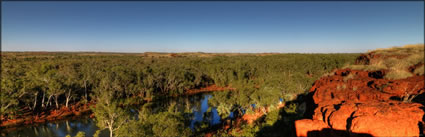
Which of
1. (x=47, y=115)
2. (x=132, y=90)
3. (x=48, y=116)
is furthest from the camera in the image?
(x=132, y=90)

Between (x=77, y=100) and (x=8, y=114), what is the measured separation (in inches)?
714

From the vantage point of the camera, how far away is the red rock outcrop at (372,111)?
8.31 m

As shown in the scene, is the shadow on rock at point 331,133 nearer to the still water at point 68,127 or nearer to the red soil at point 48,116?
the still water at point 68,127

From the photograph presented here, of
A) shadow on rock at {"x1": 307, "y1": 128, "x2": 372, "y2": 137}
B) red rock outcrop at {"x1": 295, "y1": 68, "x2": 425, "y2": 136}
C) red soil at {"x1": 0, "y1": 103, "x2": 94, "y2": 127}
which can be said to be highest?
red rock outcrop at {"x1": 295, "y1": 68, "x2": 425, "y2": 136}

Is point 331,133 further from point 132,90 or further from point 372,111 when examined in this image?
point 132,90

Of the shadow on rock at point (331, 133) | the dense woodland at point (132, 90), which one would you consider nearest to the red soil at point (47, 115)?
the dense woodland at point (132, 90)

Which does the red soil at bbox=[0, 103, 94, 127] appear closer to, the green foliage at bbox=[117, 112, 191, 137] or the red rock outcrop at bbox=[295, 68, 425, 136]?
the green foliage at bbox=[117, 112, 191, 137]

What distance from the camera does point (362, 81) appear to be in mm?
14695

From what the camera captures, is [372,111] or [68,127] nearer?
[372,111]

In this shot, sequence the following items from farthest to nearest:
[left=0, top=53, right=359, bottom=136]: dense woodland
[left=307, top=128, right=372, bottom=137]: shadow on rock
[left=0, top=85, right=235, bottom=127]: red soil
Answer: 1. [left=0, top=85, right=235, bottom=127]: red soil
2. [left=0, top=53, right=359, bottom=136]: dense woodland
3. [left=307, top=128, right=372, bottom=137]: shadow on rock

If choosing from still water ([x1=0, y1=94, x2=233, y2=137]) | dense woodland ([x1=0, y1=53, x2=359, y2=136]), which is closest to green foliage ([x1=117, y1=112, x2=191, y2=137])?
dense woodland ([x1=0, y1=53, x2=359, y2=136])

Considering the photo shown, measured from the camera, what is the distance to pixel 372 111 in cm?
899

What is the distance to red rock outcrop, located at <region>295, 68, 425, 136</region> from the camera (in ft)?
27.3

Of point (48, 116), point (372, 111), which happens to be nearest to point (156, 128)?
point (372, 111)
